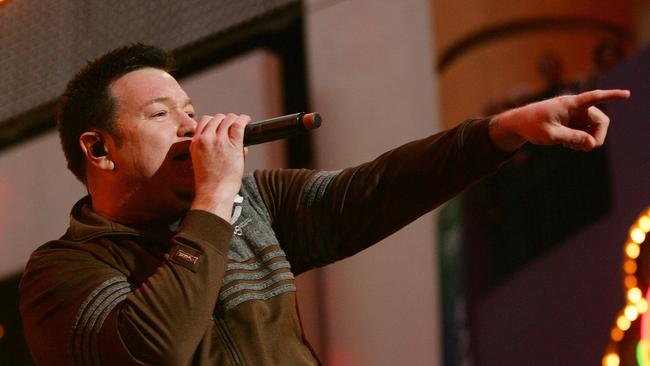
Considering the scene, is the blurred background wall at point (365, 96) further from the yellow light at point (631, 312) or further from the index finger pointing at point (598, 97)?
A: the index finger pointing at point (598, 97)

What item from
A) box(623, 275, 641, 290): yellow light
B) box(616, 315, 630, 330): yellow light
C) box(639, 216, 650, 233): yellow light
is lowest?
box(616, 315, 630, 330): yellow light

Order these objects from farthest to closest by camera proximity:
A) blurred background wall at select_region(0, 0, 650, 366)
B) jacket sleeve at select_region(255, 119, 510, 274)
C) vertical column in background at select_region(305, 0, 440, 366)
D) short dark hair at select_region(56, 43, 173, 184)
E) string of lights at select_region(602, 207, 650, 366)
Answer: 1. vertical column in background at select_region(305, 0, 440, 366)
2. blurred background wall at select_region(0, 0, 650, 366)
3. string of lights at select_region(602, 207, 650, 366)
4. short dark hair at select_region(56, 43, 173, 184)
5. jacket sleeve at select_region(255, 119, 510, 274)

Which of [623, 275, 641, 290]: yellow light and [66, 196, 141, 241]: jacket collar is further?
[623, 275, 641, 290]: yellow light

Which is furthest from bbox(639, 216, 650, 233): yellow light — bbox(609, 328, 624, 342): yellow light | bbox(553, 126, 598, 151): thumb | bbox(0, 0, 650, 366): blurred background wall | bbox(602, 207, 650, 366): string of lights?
bbox(553, 126, 598, 151): thumb

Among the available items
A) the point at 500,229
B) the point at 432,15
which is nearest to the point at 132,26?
the point at 500,229

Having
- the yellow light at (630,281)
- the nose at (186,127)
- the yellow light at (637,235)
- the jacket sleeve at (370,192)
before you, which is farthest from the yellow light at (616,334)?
the nose at (186,127)

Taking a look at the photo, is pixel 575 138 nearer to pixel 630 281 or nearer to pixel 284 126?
pixel 284 126

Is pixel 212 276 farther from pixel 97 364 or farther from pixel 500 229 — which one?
pixel 500 229

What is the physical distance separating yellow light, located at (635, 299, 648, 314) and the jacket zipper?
123 cm

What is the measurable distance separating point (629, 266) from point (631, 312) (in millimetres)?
115

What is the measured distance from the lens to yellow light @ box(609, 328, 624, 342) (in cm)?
239

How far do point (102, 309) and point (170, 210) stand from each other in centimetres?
24

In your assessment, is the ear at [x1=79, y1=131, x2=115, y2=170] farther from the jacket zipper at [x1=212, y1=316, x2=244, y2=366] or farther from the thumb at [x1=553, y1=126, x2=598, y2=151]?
the thumb at [x1=553, y1=126, x2=598, y2=151]

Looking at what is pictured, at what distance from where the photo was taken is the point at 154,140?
159 centimetres
